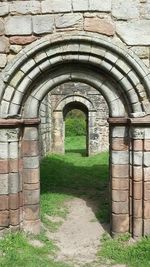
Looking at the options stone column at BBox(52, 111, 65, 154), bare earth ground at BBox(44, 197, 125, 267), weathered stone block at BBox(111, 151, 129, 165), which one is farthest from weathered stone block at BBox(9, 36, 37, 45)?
stone column at BBox(52, 111, 65, 154)

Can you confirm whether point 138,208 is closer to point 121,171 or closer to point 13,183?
point 121,171

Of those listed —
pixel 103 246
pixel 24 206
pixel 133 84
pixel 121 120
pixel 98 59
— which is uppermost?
pixel 98 59

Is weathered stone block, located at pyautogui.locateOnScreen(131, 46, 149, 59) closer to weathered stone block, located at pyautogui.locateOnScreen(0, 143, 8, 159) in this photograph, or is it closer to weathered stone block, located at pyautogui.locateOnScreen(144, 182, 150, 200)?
weathered stone block, located at pyautogui.locateOnScreen(144, 182, 150, 200)

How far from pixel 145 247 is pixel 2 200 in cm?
245

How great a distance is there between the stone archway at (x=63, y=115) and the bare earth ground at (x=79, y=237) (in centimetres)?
855

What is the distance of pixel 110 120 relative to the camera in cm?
615

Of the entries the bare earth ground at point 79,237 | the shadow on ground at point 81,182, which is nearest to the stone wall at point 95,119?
the shadow on ground at point 81,182

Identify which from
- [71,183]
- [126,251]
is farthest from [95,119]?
[126,251]

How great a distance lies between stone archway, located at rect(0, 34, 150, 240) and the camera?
234 inches

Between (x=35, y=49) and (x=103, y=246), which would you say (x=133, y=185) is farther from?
(x=35, y=49)

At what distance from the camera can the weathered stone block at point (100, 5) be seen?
5.98m

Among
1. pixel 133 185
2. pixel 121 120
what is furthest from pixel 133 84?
pixel 133 185

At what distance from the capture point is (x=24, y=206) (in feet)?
20.7

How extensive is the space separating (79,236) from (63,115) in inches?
429
